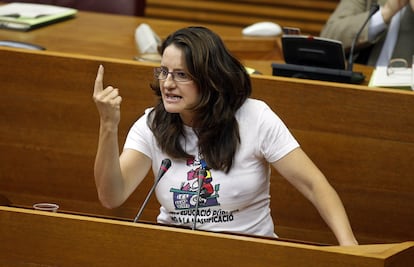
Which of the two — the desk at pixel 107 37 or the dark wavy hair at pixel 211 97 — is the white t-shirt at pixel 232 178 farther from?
the desk at pixel 107 37

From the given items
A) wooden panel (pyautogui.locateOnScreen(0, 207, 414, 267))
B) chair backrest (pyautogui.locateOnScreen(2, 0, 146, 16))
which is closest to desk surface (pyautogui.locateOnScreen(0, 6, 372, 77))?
chair backrest (pyautogui.locateOnScreen(2, 0, 146, 16))

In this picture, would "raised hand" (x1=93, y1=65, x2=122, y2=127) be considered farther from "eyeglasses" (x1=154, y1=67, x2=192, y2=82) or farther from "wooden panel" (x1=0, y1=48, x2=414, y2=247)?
"wooden panel" (x1=0, y1=48, x2=414, y2=247)

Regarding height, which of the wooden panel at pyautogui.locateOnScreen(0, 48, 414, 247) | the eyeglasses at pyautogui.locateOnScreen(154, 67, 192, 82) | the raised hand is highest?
the eyeglasses at pyautogui.locateOnScreen(154, 67, 192, 82)

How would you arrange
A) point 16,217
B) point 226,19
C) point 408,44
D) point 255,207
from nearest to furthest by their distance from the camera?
point 16,217
point 255,207
point 408,44
point 226,19

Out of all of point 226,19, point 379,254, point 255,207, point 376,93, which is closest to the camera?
point 379,254

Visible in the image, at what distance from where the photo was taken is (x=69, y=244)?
7.08 ft

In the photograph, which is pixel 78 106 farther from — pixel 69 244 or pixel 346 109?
pixel 69 244

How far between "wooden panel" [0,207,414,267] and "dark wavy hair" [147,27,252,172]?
594 mm

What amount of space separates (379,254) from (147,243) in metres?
0.46

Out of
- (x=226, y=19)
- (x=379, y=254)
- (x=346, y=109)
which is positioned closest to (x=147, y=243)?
(x=379, y=254)

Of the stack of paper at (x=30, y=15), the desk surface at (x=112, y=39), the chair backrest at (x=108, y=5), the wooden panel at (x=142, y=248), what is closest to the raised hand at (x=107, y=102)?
the wooden panel at (x=142, y=248)

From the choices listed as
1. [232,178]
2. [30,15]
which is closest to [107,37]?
[30,15]

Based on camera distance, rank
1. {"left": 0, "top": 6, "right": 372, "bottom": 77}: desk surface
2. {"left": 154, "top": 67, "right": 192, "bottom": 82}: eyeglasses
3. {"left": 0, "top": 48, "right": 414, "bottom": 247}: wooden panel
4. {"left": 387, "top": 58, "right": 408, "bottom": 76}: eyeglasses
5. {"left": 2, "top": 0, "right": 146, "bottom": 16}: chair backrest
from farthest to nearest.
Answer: {"left": 2, "top": 0, "right": 146, "bottom": 16}: chair backrest
{"left": 0, "top": 6, "right": 372, "bottom": 77}: desk surface
{"left": 387, "top": 58, "right": 408, "bottom": 76}: eyeglasses
{"left": 0, "top": 48, "right": 414, "bottom": 247}: wooden panel
{"left": 154, "top": 67, "right": 192, "bottom": 82}: eyeglasses

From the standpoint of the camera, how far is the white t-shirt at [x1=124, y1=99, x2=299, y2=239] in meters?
2.70
